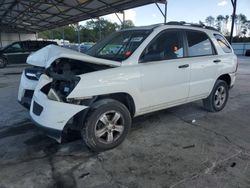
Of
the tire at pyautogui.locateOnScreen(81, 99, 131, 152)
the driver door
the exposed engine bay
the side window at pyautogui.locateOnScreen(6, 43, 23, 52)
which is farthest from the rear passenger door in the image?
the side window at pyautogui.locateOnScreen(6, 43, 23, 52)

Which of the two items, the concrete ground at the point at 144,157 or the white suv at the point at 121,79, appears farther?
the white suv at the point at 121,79

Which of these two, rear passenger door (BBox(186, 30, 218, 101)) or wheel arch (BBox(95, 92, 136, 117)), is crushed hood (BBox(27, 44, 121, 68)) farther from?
rear passenger door (BBox(186, 30, 218, 101))

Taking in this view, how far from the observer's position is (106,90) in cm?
313

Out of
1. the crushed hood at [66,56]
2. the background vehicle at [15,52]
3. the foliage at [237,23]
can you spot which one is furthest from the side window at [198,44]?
the foliage at [237,23]

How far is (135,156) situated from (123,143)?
0.45m

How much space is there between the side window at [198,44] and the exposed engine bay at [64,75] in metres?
1.90

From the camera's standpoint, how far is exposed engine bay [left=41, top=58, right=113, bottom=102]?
9.77 feet

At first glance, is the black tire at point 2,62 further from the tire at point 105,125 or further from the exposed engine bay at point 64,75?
the tire at point 105,125

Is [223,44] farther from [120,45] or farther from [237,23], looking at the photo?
[237,23]

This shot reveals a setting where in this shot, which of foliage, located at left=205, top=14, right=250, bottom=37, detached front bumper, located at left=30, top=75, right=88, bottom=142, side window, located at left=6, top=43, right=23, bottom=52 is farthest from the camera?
foliage, located at left=205, top=14, right=250, bottom=37

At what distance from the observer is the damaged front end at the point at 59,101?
2.89 meters

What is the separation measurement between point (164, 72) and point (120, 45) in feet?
3.29

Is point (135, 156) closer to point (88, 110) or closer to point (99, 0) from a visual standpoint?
point (88, 110)

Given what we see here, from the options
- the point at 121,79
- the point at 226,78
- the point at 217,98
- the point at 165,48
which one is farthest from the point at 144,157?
the point at 226,78
